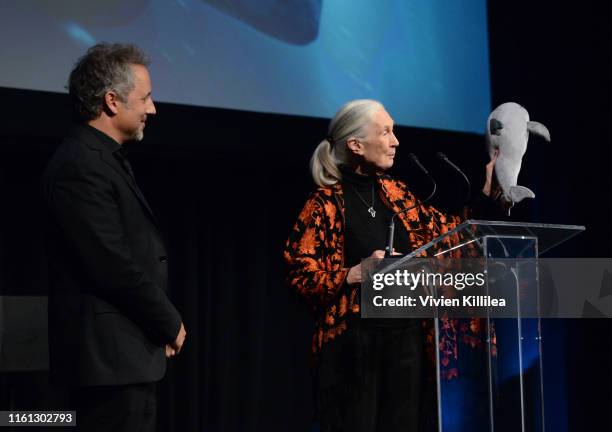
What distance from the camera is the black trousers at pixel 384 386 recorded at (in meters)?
2.20

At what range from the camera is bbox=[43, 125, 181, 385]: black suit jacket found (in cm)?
177

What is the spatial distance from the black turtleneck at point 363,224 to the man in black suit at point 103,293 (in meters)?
0.67

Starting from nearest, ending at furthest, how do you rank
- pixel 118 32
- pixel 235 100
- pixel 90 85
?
pixel 90 85
pixel 118 32
pixel 235 100

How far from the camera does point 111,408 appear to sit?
1.78 meters

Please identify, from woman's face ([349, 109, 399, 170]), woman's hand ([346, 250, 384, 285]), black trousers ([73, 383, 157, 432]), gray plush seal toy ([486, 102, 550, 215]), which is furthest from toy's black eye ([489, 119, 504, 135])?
black trousers ([73, 383, 157, 432])

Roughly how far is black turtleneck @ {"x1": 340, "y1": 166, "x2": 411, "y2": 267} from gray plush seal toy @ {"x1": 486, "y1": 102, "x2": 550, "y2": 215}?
38 cm

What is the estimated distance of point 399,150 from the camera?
3910mm

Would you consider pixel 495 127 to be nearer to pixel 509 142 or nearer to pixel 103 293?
pixel 509 142

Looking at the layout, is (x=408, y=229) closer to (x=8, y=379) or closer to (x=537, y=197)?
(x=537, y=197)

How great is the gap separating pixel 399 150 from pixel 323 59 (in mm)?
616

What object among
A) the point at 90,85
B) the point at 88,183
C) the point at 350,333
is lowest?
A: the point at 350,333

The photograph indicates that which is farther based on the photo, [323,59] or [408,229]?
[323,59]

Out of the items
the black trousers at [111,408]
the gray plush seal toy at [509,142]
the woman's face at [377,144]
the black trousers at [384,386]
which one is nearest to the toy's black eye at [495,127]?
the gray plush seal toy at [509,142]

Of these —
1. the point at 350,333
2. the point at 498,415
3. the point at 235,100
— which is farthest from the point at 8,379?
the point at 498,415
